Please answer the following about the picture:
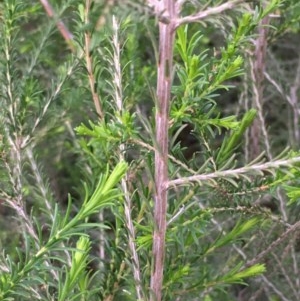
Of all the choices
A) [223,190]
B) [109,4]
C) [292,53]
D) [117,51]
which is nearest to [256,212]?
[223,190]

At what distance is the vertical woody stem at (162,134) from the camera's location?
26.8 inches

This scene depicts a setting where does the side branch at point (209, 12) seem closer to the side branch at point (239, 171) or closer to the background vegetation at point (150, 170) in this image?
the background vegetation at point (150, 170)

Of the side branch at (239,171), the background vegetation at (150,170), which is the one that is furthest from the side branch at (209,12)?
the side branch at (239,171)

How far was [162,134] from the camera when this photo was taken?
2.38 ft

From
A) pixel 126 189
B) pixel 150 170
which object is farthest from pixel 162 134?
pixel 126 189

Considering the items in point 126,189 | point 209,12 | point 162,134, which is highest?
point 209,12

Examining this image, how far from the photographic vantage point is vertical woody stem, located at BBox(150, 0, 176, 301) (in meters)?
0.68

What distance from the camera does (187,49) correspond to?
82 cm

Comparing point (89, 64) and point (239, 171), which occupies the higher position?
point (89, 64)

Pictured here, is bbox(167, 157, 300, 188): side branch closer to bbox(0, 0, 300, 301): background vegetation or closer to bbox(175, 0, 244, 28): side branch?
bbox(0, 0, 300, 301): background vegetation

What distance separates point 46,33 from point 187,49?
1.48ft

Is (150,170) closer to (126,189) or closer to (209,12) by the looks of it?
(126,189)

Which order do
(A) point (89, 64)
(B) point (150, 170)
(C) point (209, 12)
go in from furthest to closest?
(A) point (89, 64), (B) point (150, 170), (C) point (209, 12)

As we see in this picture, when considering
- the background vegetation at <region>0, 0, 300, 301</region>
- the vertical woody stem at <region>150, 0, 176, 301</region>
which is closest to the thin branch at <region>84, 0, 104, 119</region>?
the background vegetation at <region>0, 0, 300, 301</region>
